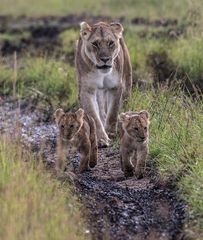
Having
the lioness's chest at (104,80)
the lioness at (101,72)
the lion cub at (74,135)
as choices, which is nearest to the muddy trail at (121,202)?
the lion cub at (74,135)

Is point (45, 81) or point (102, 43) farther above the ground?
point (102, 43)

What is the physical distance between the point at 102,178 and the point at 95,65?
5.89ft

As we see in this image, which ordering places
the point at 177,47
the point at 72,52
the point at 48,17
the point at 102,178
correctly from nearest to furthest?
the point at 102,178 < the point at 177,47 < the point at 72,52 < the point at 48,17

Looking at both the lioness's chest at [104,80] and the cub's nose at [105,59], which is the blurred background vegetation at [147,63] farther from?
the cub's nose at [105,59]

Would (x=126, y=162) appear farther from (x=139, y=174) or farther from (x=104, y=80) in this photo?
(x=104, y=80)

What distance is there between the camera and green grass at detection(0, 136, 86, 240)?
6.20m

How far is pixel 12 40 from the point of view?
18.2 metres

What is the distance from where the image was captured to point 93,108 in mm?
10125

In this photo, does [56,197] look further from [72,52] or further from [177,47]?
[72,52]

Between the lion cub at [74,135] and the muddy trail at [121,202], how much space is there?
0.47ft

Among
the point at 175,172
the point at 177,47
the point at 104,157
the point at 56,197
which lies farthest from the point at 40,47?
the point at 56,197

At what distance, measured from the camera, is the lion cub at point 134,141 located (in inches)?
329

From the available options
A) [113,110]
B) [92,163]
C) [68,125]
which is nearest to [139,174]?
[92,163]

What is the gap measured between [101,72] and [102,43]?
0.31 metres
